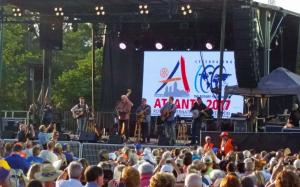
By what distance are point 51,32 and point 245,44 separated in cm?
841

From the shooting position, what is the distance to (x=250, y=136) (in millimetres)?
18703

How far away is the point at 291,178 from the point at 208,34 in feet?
65.5

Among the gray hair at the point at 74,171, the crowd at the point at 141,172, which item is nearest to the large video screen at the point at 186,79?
the crowd at the point at 141,172

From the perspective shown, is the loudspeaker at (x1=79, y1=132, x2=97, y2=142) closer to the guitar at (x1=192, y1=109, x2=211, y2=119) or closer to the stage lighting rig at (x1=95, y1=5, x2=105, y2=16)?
the guitar at (x1=192, y1=109, x2=211, y2=119)

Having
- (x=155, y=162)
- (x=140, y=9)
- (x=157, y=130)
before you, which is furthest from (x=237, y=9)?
(x=155, y=162)

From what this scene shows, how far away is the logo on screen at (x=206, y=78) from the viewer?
2558 centimetres

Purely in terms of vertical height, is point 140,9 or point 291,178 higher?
point 140,9

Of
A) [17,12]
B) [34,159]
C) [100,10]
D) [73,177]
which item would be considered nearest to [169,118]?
[100,10]

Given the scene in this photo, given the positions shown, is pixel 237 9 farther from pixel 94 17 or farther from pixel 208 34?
pixel 94 17

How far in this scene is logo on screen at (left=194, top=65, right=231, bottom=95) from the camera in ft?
83.9

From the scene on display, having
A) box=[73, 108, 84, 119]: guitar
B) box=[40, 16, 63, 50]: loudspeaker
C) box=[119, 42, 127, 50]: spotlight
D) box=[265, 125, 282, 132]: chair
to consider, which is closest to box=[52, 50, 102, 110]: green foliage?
box=[119, 42, 127, 50]: spotlight

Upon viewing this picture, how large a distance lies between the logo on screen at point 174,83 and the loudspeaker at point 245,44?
4714 mm

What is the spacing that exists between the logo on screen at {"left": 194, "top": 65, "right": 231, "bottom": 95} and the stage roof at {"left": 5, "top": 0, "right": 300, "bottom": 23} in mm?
1790

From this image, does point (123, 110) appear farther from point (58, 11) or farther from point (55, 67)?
point (55, 67)
